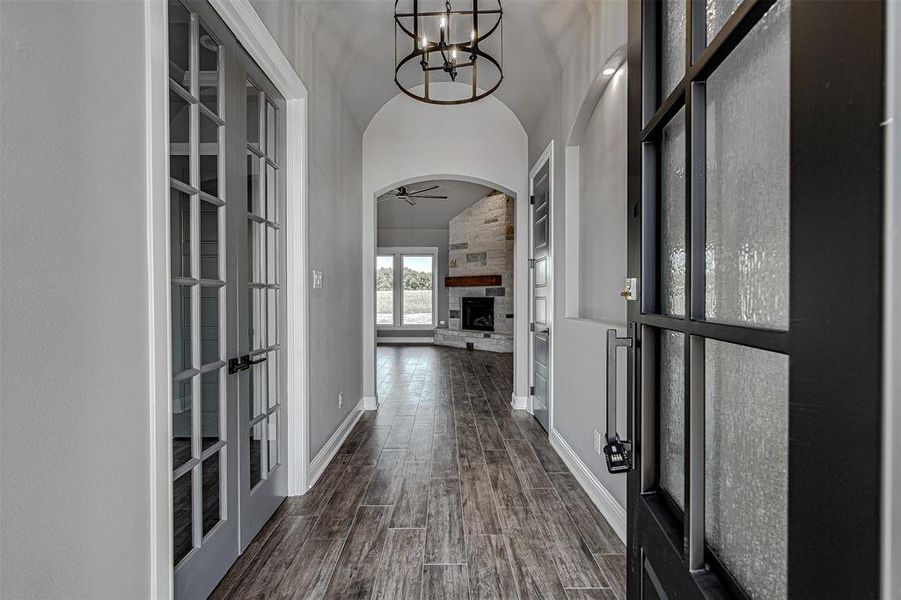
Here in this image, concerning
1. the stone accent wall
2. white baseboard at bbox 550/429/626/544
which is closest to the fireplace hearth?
the stone accent wall

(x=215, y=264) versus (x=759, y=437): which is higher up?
(x=215, y=264)

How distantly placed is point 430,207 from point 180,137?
8.55 metres

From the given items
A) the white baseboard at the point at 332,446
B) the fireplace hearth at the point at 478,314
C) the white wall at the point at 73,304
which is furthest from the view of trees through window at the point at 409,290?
the white wall at the point at 73,304

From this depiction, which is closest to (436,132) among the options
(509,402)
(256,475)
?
(509,402)

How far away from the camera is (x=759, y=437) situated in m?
0.59

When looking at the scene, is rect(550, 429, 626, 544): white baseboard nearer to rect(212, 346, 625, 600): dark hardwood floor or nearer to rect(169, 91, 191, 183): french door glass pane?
rect(212, 346, 625, 600): dark hardwood floor

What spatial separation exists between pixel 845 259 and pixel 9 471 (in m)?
1.32

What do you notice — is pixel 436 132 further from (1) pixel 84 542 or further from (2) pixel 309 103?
(1) pixel 84 542

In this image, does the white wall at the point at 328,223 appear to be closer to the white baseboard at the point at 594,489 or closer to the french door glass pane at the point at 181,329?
the french door glass pane at the point at 181,329

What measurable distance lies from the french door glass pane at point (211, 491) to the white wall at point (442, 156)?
2681 mm

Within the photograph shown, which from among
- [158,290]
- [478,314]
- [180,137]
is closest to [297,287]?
[180,137]

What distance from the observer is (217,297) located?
5.99ft

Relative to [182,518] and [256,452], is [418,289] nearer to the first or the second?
[256,452]

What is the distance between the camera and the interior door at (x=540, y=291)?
12.4 feet
